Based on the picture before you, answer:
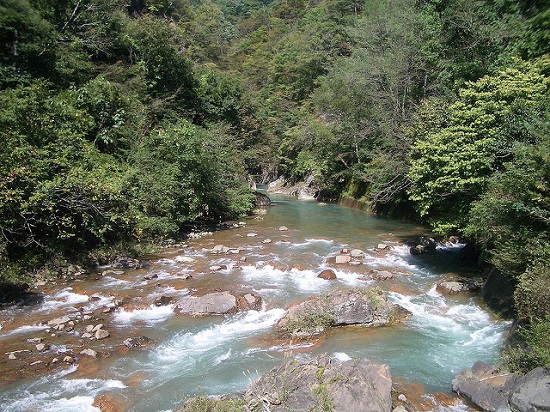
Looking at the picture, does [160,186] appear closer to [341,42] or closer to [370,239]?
[370,239]

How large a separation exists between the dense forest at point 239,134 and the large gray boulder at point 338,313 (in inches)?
111

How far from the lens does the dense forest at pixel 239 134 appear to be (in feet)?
32.9

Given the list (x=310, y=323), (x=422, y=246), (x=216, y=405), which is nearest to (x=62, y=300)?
(x=310, y=323)

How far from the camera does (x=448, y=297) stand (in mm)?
11250

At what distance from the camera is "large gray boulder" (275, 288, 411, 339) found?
365 inches

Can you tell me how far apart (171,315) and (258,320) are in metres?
2.31

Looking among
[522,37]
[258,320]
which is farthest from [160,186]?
[522,37]

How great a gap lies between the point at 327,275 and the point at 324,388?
7133 millimetres

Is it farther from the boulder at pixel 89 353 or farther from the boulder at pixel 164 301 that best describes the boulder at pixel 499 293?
the boulder at pixel 89 353

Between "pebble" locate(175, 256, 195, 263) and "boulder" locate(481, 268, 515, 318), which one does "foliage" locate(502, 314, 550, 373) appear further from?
"pebble" locate(175, 256, 195, 263)

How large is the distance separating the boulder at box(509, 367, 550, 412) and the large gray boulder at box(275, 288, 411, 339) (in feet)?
12.5

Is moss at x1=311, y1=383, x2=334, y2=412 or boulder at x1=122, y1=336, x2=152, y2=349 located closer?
moss at x1=311, y1=383, x2=334, y2=412

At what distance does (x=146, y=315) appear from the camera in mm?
10328

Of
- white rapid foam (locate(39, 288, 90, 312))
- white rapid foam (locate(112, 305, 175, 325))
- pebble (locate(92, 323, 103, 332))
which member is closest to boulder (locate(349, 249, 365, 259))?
white rapid foam (locate(112, 305, 175, 325))
